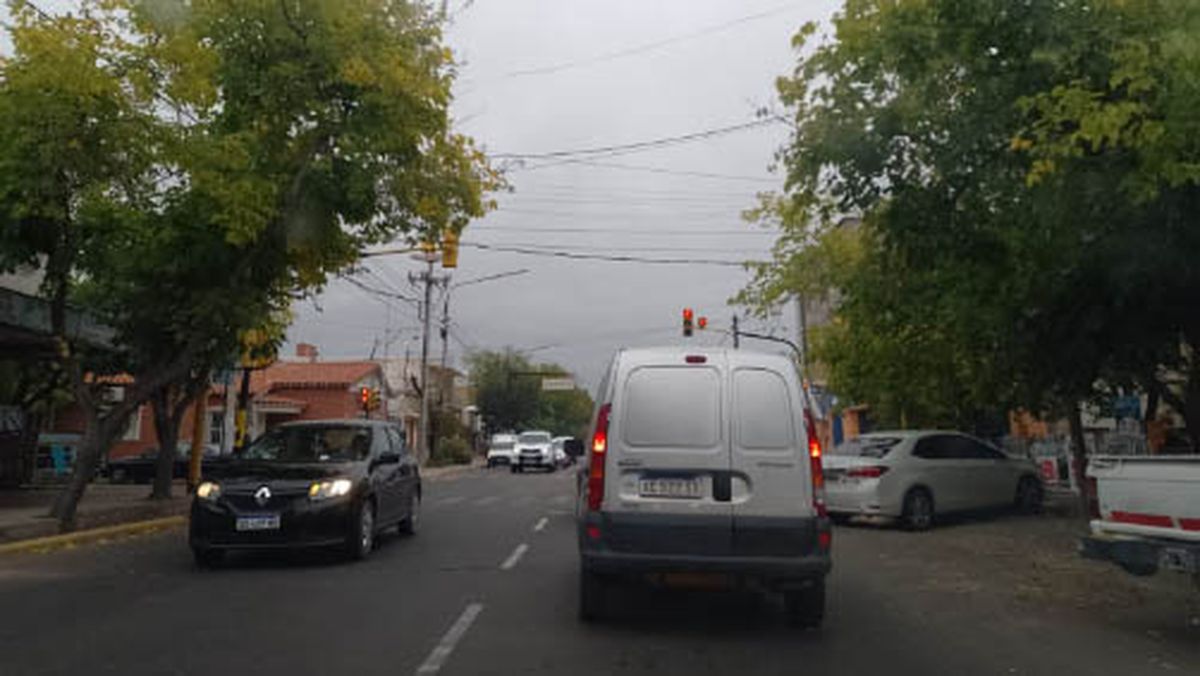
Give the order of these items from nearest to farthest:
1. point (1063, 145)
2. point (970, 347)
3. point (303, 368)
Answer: point (1063, 145) → point (970, 347) → point (303, 368)

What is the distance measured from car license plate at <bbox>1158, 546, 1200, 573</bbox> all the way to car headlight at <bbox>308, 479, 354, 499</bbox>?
7.61m

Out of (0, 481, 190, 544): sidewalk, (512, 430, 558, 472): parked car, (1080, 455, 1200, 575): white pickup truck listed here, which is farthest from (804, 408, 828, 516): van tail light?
(512, 430, 558, 472): parked car

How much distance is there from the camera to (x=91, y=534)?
13.5 m

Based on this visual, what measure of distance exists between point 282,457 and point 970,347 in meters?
12.6

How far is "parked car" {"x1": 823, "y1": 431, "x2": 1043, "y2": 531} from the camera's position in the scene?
48.2 ft

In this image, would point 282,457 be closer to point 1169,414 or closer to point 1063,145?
point 1063,145

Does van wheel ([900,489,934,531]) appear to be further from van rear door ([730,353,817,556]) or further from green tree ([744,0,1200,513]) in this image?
van rear door ([730,353,817,556])

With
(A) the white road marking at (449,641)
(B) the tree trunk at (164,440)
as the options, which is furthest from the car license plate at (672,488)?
(B) the tree trunk at (164,440)

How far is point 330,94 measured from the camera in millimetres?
13953

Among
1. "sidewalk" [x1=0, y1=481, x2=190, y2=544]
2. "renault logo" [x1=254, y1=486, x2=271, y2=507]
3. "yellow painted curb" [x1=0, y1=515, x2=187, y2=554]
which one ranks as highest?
"renault logo" [x1=254, y1=486, x2=271, y2=507]

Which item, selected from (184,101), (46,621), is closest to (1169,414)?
(184,101)

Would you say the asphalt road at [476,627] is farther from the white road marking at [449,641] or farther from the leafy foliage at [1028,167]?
the leafy foliage at [1028,167]

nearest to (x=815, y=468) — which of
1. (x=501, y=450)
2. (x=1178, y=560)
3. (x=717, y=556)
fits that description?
(x=717, y=556)

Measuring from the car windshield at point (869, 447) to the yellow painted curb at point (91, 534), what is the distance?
1098cm
